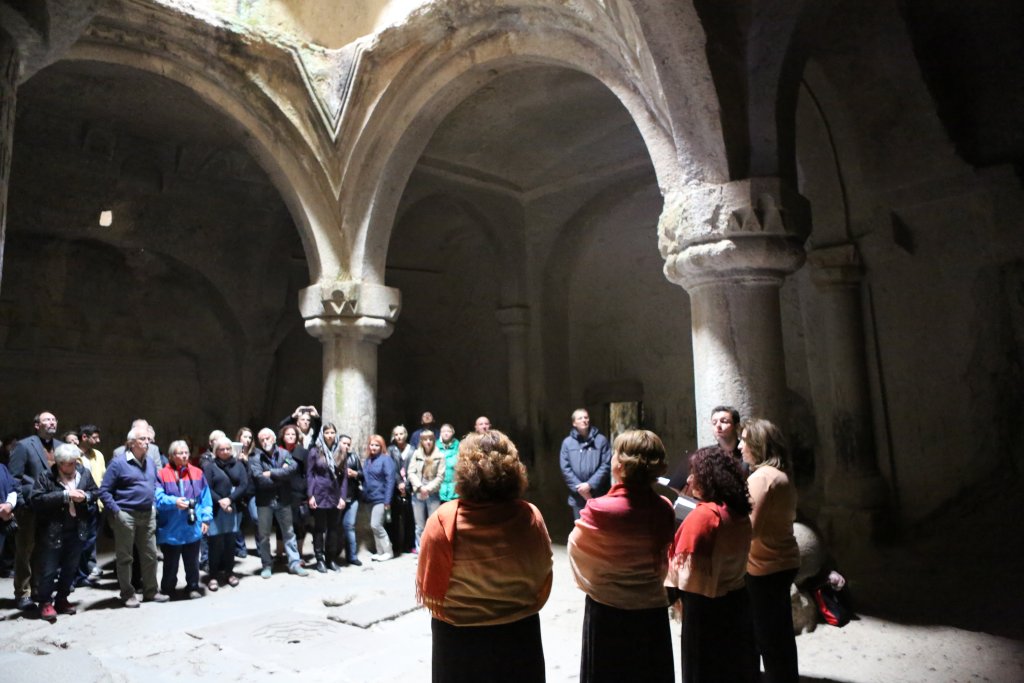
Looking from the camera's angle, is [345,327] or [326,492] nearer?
[326,492]

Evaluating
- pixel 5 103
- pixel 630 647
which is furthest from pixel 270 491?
pixel 5 103

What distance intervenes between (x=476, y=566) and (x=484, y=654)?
0.26 meters

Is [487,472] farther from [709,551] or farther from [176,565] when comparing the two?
[176,565]

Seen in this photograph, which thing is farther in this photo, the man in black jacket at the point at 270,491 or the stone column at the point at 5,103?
the man in black jacket at the point at 270,491

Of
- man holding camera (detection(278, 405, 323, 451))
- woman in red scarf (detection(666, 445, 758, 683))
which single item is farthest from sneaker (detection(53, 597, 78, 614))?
woman in red scarf (detection(666, 445, 758, 683))

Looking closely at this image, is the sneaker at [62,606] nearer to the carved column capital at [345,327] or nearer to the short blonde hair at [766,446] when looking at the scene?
the carved column capital at [345,327]

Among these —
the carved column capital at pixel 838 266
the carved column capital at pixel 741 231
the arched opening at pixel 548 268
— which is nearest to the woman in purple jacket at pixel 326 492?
the arched opening at pixel 548 268

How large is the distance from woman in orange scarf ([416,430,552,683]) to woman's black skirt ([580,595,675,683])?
0.32m

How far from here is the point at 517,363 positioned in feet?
33.3

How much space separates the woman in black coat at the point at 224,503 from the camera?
5.71m

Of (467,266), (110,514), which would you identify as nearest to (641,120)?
(110,514)

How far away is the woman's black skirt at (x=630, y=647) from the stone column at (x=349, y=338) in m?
5.09

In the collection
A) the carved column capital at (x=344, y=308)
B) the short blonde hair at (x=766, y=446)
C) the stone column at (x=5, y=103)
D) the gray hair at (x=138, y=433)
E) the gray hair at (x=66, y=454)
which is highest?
the carved column capital at (x=344, y=308)

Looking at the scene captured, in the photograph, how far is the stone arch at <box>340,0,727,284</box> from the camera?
464 centimetres
